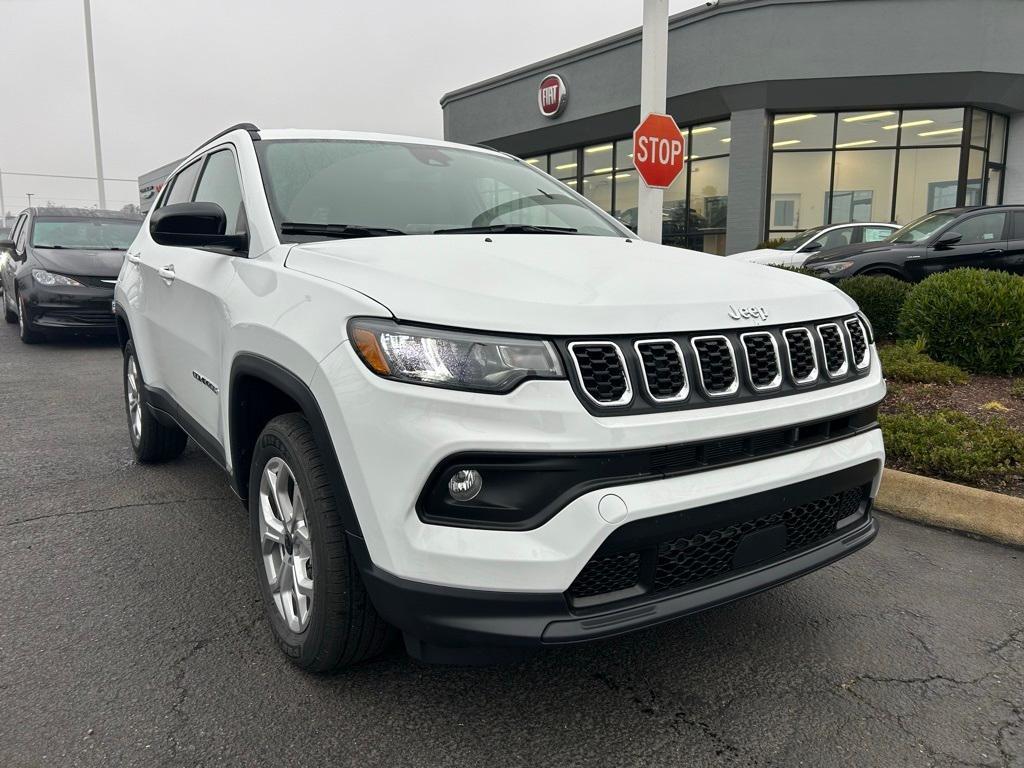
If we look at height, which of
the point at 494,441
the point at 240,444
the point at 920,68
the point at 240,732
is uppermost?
the point at 920,68

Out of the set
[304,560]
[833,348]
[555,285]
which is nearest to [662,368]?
[555,285]

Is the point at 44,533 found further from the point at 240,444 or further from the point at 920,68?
the point at 920,68

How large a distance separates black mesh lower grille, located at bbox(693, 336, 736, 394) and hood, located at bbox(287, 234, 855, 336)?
0.05 metres

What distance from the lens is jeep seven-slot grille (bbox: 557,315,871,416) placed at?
1.94m

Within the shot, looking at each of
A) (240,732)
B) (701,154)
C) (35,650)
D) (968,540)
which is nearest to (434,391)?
(240,732)

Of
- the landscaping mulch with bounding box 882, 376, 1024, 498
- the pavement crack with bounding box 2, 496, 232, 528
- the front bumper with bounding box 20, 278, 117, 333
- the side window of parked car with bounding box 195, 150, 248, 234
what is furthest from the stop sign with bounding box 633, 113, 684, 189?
the front bumper with bounding box 20, 278, 117, 333

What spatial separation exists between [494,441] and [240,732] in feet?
3.81

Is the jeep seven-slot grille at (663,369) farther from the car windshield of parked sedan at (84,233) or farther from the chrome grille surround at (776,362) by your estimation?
the car windshield of parked sedan at (84,233)

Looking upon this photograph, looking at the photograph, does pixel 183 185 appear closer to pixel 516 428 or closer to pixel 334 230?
pixel 334 230

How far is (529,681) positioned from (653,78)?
7.24 m

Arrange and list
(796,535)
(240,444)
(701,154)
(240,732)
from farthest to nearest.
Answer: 1. (701,154)
2. (240,444)
3. (796,535)
4. (240,732)

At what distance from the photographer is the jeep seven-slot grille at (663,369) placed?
2002 millimetres

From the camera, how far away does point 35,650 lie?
2.61 m

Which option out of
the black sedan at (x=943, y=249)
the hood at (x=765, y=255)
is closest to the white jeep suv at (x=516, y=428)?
the black sedan at (x=943, y=249)
